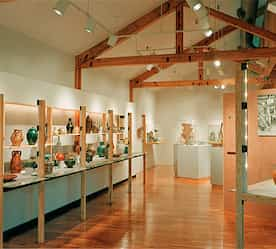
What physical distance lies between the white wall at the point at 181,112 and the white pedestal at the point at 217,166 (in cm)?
442

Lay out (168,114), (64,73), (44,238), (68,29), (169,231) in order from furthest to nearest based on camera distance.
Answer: (168,114) < (64,73) < (68,29) < (169,231) < (44,238)

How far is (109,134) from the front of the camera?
22.3 feet

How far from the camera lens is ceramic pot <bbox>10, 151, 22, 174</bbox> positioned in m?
4.68

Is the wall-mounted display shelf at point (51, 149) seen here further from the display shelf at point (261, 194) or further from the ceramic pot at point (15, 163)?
the display shelf at point (261, 194)

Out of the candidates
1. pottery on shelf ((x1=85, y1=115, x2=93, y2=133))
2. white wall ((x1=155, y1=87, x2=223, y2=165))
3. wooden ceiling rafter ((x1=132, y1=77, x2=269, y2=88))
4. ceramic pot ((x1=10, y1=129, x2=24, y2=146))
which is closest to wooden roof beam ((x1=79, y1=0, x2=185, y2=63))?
pottery on shelf ((x1=85, y1=115, x2=93, y2=133))

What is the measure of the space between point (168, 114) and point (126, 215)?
8.42 m

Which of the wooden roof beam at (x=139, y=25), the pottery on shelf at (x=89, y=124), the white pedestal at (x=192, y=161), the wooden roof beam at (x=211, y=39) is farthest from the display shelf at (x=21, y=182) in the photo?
the white pedestal at (x=192, y=161)

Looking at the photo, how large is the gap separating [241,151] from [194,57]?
3.67 meters

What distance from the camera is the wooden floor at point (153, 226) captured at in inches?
174

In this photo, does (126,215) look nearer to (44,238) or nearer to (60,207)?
(60,207)

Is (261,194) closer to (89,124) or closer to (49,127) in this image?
(49,127)

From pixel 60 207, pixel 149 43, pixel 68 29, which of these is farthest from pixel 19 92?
pixel 149 43

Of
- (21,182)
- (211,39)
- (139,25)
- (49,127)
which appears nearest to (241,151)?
(21,182)

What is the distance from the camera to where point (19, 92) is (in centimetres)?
471
